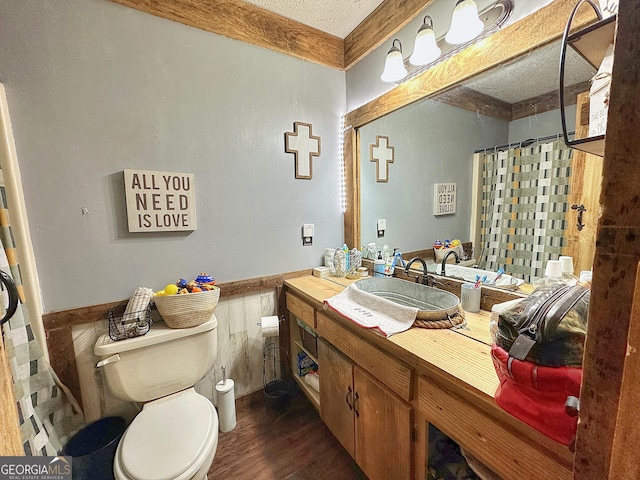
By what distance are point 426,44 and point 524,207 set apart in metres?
0.88

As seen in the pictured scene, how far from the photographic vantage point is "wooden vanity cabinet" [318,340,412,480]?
3.13 feet

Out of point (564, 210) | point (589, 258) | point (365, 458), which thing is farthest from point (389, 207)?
point (365, 458)

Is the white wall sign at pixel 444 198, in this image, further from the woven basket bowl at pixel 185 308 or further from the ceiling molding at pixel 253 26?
the woven basket bowl at pixel 185 308

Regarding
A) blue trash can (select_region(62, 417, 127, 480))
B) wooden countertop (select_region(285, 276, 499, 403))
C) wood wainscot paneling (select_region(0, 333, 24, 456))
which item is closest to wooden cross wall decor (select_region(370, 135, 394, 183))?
wooden countertop (select_region(285, 276, 499, 403))

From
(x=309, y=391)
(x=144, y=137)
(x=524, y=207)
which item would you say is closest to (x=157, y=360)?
(x=309, y=391)

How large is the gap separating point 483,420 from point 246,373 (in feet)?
4.73

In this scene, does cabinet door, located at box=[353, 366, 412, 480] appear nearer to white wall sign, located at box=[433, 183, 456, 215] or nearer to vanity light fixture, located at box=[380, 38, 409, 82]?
white wall sign, located at box=[433, 183, 456, 215]

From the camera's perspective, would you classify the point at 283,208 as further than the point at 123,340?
Yes

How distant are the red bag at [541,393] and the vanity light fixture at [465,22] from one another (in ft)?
4.06

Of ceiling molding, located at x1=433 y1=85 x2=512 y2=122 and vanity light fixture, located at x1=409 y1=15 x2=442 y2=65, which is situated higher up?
vanity light fixture, located at x1=409 y1=15 x2=442 y2=65

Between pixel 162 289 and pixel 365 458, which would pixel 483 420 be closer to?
pixel 365 458

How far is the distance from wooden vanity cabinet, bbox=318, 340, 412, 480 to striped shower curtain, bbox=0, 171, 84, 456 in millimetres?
1174

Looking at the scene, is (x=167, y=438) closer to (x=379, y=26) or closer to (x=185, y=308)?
(x=185, y=308)

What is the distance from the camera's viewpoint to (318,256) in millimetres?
1905
